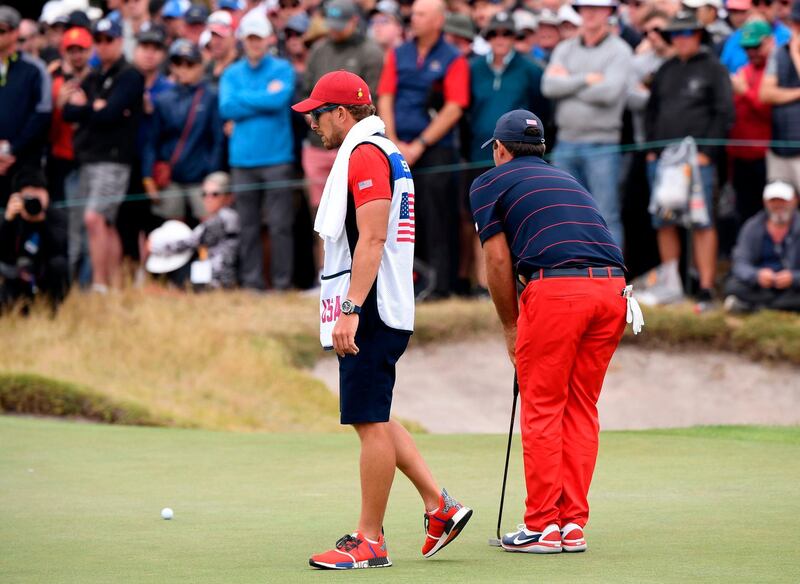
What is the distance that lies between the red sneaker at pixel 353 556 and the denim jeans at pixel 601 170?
27.6 ft

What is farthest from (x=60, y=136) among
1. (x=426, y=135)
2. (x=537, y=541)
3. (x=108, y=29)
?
(x=537, y=541)

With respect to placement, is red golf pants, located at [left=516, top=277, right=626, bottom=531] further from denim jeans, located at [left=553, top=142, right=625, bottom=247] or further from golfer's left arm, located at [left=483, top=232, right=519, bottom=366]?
denim jeans, located at [left=553, top=142, right=625, bottom=247]

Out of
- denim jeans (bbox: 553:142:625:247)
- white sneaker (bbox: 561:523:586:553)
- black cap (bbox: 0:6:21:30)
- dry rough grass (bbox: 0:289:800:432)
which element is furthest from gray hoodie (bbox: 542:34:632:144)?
white sneaker (bbox: 561:523:586:553)

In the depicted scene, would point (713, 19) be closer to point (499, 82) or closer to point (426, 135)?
point (499, 82)

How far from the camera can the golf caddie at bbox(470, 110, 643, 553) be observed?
Result: 716cm

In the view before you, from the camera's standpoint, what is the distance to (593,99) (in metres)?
14.7

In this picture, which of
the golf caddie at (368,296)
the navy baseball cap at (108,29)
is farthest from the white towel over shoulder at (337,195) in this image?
the navy baseball cap at (108,29)

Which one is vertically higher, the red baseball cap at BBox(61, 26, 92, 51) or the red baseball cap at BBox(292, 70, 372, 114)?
the red baseball cap at BBox(61, 26, 92, 51)

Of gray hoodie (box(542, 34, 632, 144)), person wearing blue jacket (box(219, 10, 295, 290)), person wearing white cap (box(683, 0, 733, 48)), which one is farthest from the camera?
person wearing blue jacket (box(219, 10, 295, 290))

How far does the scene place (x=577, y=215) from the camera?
7.30 m

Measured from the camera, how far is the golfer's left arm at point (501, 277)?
729cm

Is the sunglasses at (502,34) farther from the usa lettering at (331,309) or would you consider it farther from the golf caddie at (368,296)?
the usa lettering at (331,309)

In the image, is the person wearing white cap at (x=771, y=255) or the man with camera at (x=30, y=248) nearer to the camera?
the person wearing white cap at (x=771, y=255)

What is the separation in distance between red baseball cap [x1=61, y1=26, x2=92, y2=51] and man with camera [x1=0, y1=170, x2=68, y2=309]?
1.55 m
